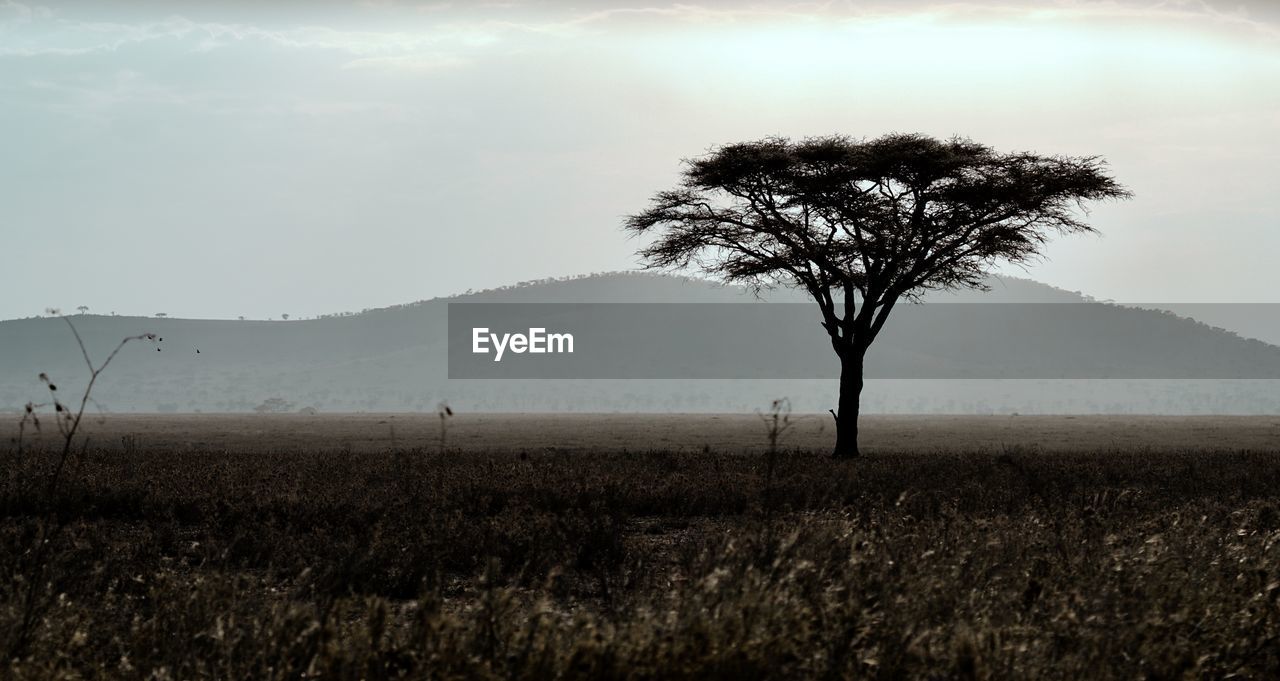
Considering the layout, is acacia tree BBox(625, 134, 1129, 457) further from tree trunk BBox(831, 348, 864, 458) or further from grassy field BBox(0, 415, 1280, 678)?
grassy field BBox(0, 415, 1280, 678)

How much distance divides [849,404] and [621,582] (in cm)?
2331

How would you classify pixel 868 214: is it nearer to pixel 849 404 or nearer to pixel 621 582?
pixel 849 404

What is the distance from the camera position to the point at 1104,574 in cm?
803

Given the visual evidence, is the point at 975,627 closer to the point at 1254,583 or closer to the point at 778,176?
the point at 1254,583

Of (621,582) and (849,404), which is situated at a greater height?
(849,404)

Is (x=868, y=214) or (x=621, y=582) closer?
(x=621, y=582)

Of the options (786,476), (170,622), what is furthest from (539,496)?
Answer: (170,622)

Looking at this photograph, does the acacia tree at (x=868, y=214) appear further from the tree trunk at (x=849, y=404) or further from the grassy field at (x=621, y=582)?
the grassy field at (x=621, y=582)

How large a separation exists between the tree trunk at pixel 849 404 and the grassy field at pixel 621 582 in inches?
509

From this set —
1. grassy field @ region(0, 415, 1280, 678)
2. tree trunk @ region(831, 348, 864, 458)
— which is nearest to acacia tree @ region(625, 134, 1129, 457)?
tree trunk @ region(831, 348, 864, 458)

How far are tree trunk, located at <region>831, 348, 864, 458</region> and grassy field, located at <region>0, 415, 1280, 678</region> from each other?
12.9 m

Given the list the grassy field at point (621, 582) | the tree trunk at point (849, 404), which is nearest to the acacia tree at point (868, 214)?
the tree trunk at point (849, 404)

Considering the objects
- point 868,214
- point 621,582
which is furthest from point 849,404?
point 621,582

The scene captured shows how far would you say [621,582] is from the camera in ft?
32.6
